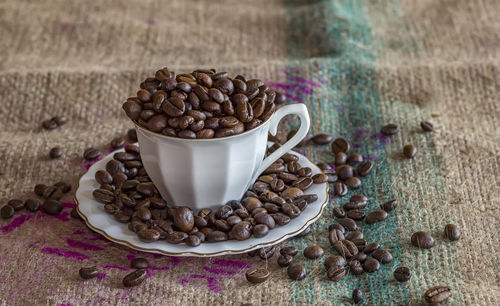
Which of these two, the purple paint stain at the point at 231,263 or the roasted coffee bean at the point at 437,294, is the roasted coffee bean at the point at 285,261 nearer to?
the purple paint stain at the point at 231,263

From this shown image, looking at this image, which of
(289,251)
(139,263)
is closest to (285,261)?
(289,251)

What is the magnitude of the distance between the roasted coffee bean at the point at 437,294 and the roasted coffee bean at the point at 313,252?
0.60ft

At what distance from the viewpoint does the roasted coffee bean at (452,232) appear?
3.50 feet

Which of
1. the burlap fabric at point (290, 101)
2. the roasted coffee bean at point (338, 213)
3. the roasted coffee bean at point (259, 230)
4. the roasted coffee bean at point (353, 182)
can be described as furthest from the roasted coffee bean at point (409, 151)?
the roasted coffee bean at point (259, 230)

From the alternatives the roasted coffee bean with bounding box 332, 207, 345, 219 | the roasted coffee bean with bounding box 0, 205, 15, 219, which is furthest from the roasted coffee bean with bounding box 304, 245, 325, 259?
the roasted coffee bean with bounding box 0, 205, 15, 219

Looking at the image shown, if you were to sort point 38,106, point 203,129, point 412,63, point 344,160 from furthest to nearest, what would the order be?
point 412,63 < point 38,106 < point 344,160 < point 203,129

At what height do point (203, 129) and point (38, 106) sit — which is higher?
point (203, 129)

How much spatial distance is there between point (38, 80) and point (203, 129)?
31.1 inches

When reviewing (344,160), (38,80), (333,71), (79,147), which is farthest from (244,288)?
(38,80)

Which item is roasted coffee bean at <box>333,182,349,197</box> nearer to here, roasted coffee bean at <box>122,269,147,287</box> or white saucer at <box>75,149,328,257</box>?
white saucer at <box>75,149,328,257</box>

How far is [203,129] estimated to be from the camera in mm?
924

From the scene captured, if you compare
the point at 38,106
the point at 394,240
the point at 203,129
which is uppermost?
the point at 203,129

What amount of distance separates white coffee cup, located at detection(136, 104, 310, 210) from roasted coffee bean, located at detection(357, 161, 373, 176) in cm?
24

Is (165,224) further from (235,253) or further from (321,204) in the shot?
(321,204)
